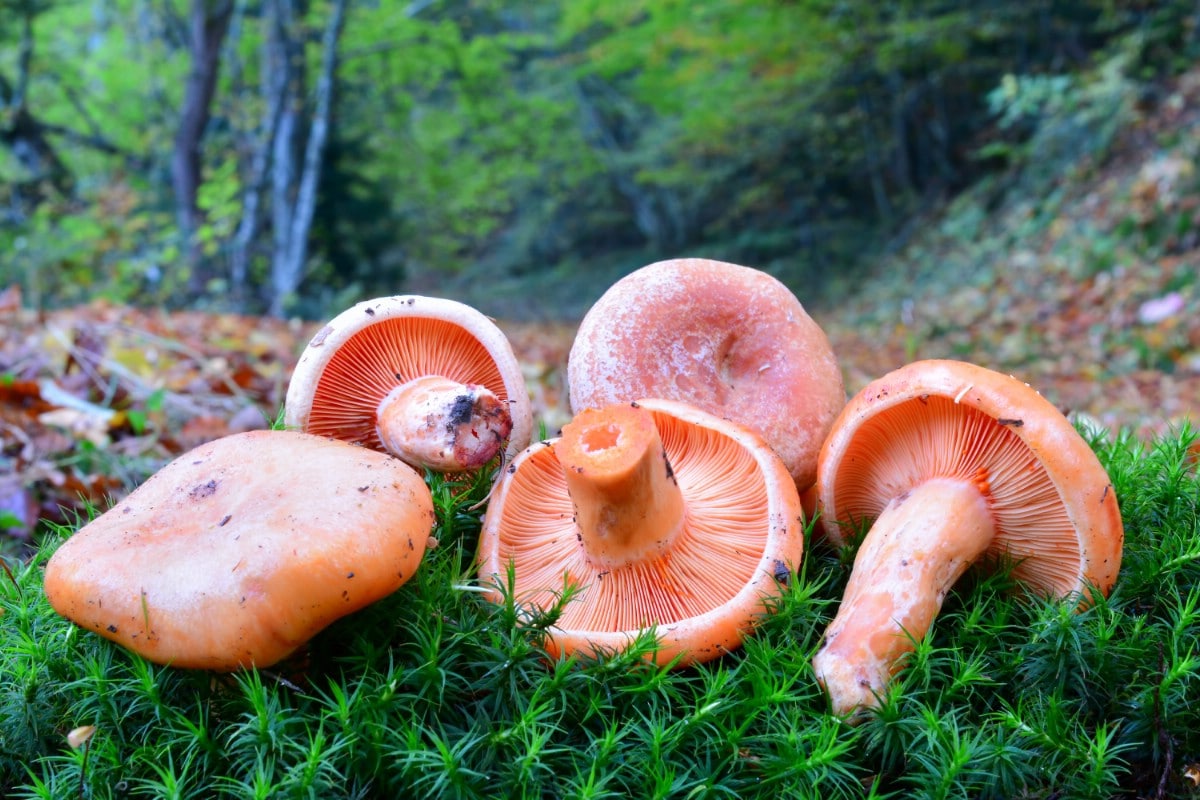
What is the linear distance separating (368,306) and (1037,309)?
7567 millimetres

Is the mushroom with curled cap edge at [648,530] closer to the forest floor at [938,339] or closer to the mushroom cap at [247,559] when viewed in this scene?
the mushroom cap at [247,559]

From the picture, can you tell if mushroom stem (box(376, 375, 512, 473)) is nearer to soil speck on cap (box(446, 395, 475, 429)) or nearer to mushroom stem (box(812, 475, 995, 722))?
soil speck on cap (box(446, 395, 475, 429))

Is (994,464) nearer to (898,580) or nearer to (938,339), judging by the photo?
(898,580)

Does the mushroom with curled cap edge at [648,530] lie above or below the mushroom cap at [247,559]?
below

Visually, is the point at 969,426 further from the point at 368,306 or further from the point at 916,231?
the point at 916,231

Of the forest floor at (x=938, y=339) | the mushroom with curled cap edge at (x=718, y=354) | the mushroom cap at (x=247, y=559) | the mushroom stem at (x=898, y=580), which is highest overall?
the mushroom cap at (x=247, y=559)

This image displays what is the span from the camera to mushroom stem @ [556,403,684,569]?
184 cm

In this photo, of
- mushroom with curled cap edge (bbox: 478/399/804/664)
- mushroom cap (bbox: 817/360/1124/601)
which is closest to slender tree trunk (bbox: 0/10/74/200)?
mushroom with curled cap edge (bbox: 478/399/804/664)

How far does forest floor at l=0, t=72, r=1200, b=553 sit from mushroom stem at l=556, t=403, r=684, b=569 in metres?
1.48

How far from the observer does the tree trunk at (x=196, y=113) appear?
10.6 m

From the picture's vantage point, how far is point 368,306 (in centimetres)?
230

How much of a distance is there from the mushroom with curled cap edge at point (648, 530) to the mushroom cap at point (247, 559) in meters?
0.34

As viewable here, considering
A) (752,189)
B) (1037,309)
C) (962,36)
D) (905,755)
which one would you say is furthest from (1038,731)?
(752,189)

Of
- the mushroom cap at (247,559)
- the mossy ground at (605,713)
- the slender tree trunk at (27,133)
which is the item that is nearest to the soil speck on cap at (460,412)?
the mushroom cap at (247,559)
